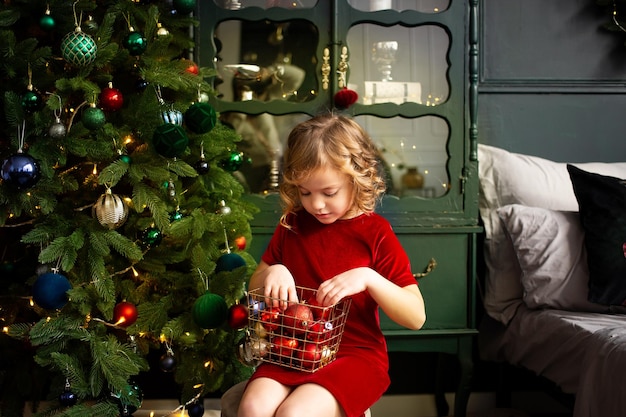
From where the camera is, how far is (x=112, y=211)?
172cm

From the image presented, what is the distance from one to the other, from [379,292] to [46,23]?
3.70 ft

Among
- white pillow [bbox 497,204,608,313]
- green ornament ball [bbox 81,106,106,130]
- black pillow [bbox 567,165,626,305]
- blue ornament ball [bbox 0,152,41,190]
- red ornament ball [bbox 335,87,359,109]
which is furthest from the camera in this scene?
red ornament ball [bbox 335,87,359,109]

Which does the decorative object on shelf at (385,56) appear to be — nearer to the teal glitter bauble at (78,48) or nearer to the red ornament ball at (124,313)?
the teal glitter bauble at (78,48)

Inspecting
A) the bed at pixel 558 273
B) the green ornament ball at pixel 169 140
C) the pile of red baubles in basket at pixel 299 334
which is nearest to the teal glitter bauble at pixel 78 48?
the green ornament ball at pixel 169 140

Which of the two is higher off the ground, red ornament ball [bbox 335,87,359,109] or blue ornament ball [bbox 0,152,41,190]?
red ornament ball [bbox 335,87,359,109]

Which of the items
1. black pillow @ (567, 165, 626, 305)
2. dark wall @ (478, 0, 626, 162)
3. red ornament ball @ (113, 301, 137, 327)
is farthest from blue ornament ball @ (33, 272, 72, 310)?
dark wall @ (478, 0, 626, 162)

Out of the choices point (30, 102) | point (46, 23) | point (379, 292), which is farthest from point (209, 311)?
point (46, 23)

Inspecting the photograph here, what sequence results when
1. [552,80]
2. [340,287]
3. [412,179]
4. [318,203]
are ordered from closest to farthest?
[340,287] → [318,203] → [412,179] → [552,80]

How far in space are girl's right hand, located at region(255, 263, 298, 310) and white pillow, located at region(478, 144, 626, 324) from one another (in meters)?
1.07

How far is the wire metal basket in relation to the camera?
1379 millimetres

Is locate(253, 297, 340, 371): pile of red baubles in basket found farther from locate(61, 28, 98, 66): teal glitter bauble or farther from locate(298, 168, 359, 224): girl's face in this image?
locate(61, 28, 98, 66): teal glitter bauble

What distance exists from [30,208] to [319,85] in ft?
3.33

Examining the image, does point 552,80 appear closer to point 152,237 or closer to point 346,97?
point 346,97

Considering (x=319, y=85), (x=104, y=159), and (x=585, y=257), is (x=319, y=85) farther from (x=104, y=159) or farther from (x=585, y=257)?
(x=585, y=257)
